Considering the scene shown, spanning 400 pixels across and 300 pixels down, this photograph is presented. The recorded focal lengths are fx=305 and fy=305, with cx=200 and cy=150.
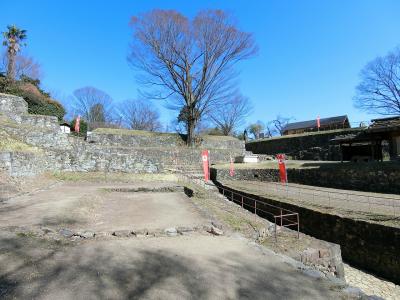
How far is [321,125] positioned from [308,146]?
9.70m

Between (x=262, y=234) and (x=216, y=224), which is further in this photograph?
(x=262, y=234)

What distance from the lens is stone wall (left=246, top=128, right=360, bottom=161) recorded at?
2556cm

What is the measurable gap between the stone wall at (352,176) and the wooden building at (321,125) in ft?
54.8

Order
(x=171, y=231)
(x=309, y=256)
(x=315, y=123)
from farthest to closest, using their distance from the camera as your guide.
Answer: (x=315, y=123) → (x=309, y=256) → (x=171, y=231)

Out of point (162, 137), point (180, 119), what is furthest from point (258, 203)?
point (180, 119)

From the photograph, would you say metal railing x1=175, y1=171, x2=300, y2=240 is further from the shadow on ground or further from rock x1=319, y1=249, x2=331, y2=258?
the shadow on ground

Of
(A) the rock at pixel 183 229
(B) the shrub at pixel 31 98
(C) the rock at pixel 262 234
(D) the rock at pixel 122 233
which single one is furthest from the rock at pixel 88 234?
(B) the shrub at pixel 31 98

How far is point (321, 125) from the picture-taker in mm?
36031

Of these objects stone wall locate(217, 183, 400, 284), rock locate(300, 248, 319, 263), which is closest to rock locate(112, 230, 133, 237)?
rock locate(300, 248, 319, 263)

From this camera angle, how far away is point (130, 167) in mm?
18984

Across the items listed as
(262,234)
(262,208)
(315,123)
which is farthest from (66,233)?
(315,123)

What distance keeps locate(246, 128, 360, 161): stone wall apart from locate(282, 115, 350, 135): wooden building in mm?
5773

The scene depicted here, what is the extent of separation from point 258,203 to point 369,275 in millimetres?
6039

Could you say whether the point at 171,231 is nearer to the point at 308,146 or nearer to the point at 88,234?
the point at 88,234
